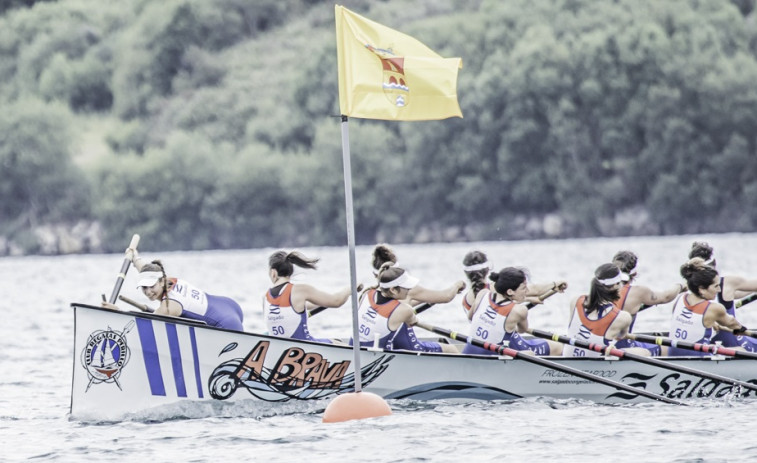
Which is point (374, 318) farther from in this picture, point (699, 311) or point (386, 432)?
point (699, 311)

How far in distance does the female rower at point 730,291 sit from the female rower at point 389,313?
3.72m

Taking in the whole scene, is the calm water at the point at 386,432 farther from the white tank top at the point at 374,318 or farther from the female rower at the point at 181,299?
the female rower at the point at 181,299

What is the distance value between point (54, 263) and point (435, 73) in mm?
65014

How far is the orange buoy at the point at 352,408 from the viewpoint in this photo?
46.1 feet

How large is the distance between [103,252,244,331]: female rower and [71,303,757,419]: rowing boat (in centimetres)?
48

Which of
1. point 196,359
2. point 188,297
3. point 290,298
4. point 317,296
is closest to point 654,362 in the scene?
point 317,296

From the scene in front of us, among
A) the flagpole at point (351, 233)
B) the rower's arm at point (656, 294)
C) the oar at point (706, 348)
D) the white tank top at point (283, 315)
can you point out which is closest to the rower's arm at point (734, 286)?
the rower's arm at point (656, 294)

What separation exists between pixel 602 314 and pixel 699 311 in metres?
1.20

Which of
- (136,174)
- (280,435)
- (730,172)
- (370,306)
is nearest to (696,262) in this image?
(370,306)

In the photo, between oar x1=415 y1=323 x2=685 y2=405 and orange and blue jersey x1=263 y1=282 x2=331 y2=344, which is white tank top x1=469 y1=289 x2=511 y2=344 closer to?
oar x1=415 y1=323 x2=685 y2=405

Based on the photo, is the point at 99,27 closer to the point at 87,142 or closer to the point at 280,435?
the point at 87,142

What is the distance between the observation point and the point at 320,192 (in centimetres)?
7638

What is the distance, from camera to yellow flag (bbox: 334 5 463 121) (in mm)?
13492

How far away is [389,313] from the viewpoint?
15.1 m
